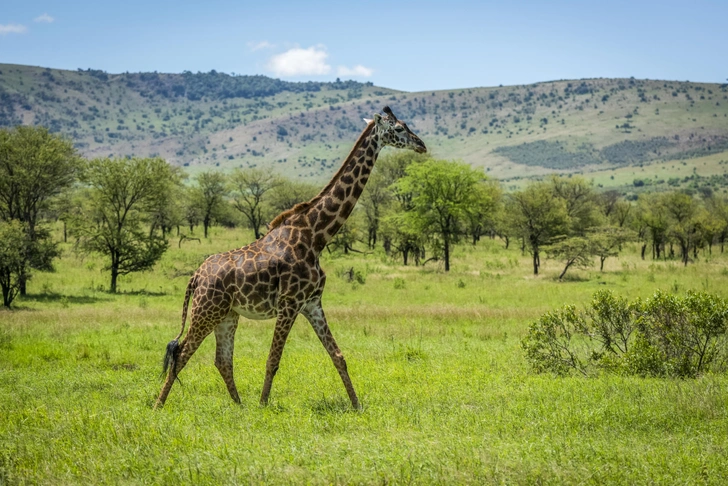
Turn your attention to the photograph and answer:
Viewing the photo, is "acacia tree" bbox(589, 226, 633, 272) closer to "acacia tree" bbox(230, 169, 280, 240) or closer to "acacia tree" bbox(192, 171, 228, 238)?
"acacia tree" bbox(230, 169, 280, 240)

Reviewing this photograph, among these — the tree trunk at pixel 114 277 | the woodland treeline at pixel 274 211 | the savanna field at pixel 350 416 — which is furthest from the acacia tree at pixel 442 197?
the savanna field at pixel 350 416

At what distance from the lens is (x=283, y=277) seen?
28.3 feet

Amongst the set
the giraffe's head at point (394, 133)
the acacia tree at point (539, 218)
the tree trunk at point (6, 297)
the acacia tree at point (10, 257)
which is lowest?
the tree trunk at point (6, 297)

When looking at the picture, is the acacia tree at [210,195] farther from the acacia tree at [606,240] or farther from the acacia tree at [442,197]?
the acacia tree at [606,240]

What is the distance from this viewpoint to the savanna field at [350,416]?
5.55 metres

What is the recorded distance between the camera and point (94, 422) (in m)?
7.22

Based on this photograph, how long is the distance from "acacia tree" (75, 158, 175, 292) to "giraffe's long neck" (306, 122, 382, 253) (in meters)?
27.8

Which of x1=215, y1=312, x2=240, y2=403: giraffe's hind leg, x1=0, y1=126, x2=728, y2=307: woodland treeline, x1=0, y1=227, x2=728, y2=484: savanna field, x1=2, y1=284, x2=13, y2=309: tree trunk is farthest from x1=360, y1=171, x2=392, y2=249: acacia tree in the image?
x1=215, y1=312, x2=240, y2=403: giraffe's hind leg

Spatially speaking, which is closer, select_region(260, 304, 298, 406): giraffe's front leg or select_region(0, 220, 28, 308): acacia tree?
select_region(260, 304, 298, 406): giraffe's front leg

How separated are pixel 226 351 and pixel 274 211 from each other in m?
64.8

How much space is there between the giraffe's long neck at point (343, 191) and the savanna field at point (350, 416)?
2.68 m

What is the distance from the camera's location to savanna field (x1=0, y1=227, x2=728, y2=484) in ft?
18.2

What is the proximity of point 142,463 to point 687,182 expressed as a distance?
169014 millimetres

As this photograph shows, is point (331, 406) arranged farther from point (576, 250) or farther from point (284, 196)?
point (284, 196)
